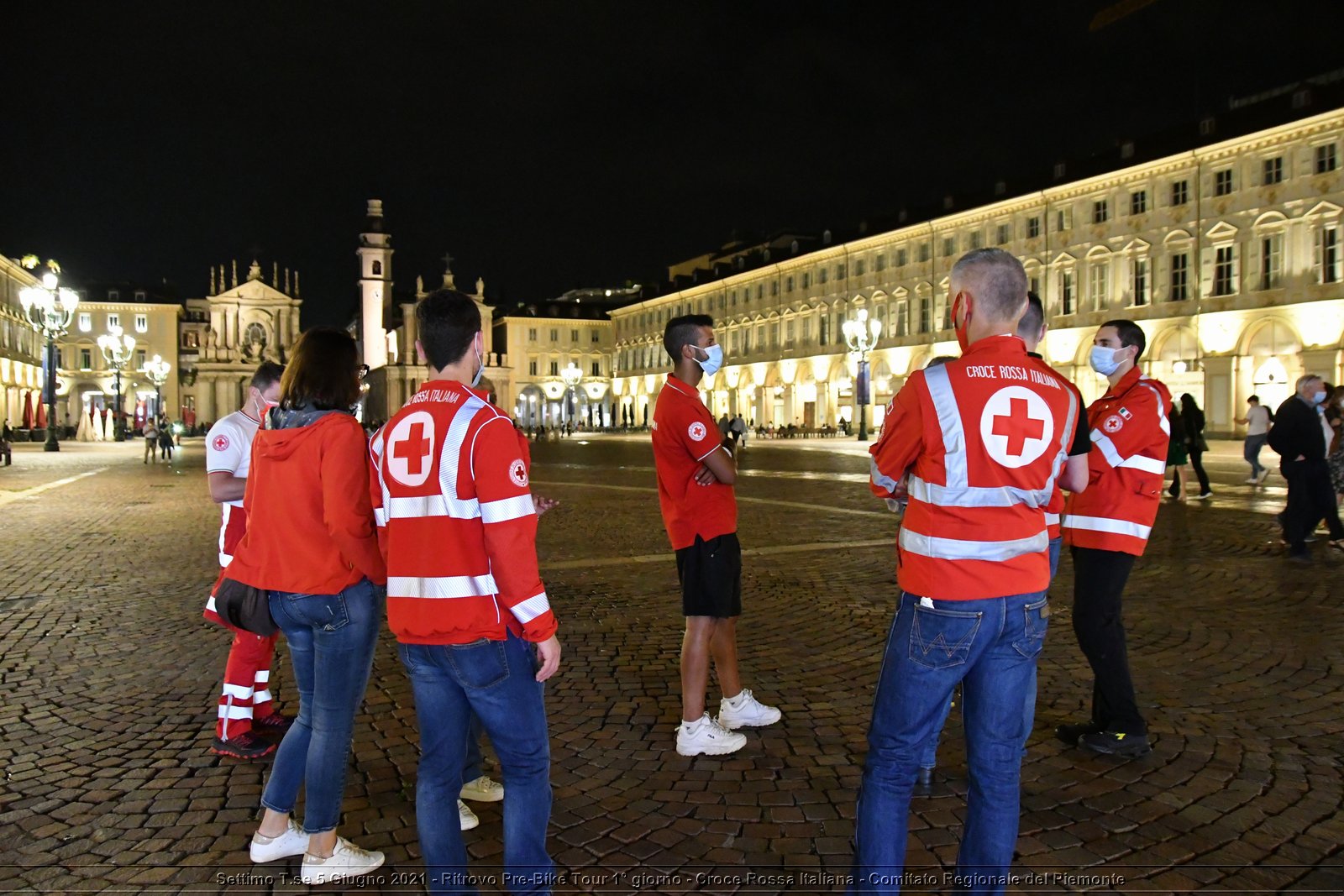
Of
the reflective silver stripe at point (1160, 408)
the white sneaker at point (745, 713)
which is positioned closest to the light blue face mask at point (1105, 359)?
the reflective silver stripe at point (1160, 408)

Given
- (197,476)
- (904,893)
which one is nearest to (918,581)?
(904,893)

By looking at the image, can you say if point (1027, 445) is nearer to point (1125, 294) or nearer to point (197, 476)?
point (197, 476)

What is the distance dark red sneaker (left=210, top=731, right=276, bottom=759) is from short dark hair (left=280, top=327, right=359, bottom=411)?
197 cm

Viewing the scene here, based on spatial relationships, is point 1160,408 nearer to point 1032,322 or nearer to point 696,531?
point 1032,322

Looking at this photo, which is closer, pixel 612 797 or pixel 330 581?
pixel 330 581

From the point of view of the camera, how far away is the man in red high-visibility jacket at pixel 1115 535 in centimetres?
422

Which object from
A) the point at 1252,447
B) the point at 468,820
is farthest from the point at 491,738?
the point at 1252,447

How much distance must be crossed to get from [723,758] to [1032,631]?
195 centimetres

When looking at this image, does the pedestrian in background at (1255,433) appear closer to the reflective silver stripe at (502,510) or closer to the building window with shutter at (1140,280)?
the reflective silver stripe at (502,510)

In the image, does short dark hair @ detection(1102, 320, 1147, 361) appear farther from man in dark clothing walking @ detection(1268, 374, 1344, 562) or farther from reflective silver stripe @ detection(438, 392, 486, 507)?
man in dark clothing walking @ detection(1268, 374, 1344, 562)

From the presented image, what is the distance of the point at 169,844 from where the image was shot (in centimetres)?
343

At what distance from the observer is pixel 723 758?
4.24 metres

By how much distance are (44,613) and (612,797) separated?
586cm

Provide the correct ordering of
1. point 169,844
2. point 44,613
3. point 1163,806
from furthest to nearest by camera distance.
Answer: point 44,613 < point 1163,806 < point 169,844
